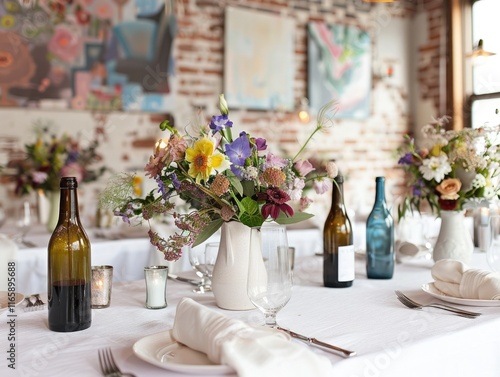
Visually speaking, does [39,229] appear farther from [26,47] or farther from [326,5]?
[326,5]

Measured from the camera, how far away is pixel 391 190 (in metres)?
→ 4.96

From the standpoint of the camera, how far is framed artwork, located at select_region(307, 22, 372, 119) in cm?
458

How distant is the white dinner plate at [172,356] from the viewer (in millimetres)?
814

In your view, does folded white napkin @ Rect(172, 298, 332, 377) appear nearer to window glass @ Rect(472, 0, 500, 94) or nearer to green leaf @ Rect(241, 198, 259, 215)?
green leaf @ Rect(241, 198, 259, 215)

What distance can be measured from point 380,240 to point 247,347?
832mm

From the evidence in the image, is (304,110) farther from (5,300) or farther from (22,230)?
(5,300)

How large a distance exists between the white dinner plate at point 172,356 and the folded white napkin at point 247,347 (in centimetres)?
1

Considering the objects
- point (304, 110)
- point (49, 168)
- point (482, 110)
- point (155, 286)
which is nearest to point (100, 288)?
point (155, 286)

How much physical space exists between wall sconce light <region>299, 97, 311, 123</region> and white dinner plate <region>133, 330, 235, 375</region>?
145 inches

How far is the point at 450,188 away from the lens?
5.45ft

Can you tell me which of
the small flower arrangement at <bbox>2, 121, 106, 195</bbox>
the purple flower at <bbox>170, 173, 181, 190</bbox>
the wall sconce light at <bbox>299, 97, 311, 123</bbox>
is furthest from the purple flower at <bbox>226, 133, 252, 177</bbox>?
the wall sconce light at <bbox>299, 97, 311, 123</bbox>

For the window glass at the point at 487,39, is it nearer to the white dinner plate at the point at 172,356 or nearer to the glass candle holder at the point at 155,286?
the glass candle holder at the point at 155,286

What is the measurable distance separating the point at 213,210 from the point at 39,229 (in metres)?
1.89

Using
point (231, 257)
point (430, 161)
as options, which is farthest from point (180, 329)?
point (430, 161)
